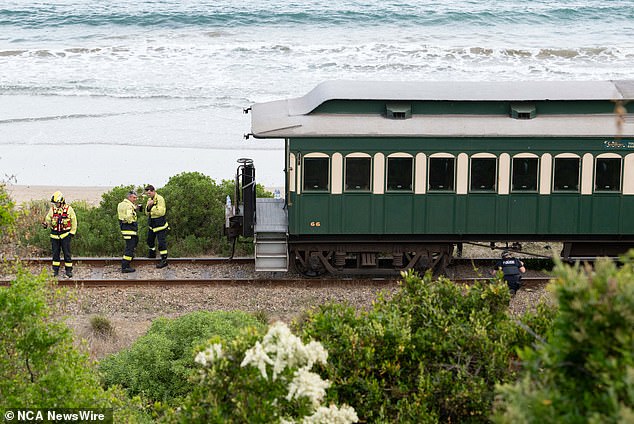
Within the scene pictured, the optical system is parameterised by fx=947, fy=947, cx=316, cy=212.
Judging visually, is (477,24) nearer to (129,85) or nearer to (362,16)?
(362,16)

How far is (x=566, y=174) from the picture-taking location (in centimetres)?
1567

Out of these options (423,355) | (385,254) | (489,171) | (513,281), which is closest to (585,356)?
(423,355)

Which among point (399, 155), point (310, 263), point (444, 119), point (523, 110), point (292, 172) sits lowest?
point (310, 263)

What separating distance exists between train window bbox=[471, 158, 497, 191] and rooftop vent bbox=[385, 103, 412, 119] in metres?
1.32

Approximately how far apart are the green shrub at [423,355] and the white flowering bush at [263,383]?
0.87 metres

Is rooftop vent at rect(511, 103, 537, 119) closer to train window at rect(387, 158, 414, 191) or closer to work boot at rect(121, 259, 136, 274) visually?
train window at rect(387, 158, 414, 191)

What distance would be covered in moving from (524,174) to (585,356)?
34.6 feet

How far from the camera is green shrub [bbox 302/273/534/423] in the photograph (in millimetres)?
7707

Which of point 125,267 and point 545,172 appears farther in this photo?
point 125,267

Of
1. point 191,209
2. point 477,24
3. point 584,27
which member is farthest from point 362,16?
point 191,209

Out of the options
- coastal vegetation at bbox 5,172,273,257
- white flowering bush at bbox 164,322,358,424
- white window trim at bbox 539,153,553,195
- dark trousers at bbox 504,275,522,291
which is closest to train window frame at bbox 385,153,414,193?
white window trim at bbox 539,153,553,195

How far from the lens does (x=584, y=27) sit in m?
50.2

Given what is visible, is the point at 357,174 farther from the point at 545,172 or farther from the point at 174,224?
the point at 174,224

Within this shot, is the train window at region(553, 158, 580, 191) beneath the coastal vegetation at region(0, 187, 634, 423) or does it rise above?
above
